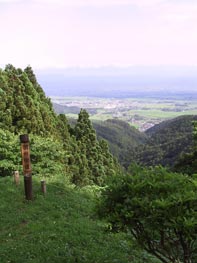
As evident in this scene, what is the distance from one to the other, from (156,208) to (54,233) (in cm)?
475

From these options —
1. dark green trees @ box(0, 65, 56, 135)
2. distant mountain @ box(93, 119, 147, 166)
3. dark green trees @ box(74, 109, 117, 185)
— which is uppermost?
dark green trees @ box(0, 65, 56, 135)

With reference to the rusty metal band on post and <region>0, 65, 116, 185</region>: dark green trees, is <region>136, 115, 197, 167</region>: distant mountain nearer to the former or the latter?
<region>0, 65, 116, 185</region>: dark green trees

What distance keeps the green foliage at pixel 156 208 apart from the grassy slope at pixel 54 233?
2.05 feet

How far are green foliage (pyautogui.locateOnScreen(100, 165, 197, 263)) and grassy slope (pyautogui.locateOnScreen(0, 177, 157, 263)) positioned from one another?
0.63m

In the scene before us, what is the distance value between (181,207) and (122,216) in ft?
3.61

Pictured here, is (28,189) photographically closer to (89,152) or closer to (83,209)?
(83,209)

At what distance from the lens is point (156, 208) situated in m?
6.08

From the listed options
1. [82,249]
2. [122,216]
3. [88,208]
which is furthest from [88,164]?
[122,216]

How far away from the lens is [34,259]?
8297mm

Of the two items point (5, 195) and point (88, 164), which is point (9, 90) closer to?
point (88, 164)

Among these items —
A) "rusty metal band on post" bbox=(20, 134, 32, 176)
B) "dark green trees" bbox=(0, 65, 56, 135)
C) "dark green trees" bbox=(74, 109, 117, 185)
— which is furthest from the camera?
"dark green trees" bbox=(74, 109, 117, 185)

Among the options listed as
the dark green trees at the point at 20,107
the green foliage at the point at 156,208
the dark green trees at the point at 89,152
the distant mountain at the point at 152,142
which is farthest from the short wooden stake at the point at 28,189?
the distant mountain at the point at 152,142

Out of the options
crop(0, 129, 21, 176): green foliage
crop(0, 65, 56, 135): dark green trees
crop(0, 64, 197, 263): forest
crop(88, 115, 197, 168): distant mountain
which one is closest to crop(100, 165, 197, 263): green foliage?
crop(0, 64, 197, 263): forest

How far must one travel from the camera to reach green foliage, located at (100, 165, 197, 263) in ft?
19.6
